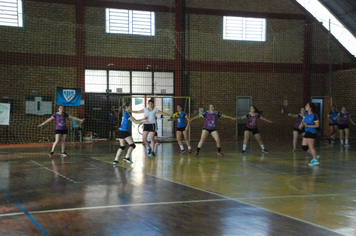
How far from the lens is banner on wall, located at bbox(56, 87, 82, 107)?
22.3m

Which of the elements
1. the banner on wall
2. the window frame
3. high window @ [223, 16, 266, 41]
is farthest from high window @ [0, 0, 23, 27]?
high window @ [223, 16, 266, 41]

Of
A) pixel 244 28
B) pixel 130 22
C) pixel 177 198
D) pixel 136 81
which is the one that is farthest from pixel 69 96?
pixel 177 198

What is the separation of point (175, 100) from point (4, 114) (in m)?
10.2

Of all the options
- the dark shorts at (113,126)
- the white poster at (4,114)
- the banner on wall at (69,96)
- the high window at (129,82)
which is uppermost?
the high window at (129,82)

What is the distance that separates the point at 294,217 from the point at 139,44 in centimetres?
1994

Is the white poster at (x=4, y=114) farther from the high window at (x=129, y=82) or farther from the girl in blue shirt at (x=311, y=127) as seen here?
the girl in blue shirt at (x=311, y=127)

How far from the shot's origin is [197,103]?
25.7 metres

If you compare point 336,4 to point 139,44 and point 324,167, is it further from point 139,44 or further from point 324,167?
point 324,167

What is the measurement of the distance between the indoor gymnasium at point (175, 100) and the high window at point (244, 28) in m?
0.07

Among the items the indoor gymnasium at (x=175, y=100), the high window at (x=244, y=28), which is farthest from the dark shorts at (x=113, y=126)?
the high window at (x=244, y=28)

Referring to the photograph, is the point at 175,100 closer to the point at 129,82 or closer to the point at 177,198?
the point at 129,82

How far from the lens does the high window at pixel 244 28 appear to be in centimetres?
2645

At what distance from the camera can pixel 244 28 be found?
26766 mm

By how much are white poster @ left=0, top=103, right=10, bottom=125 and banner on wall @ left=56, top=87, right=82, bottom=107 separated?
268cm
